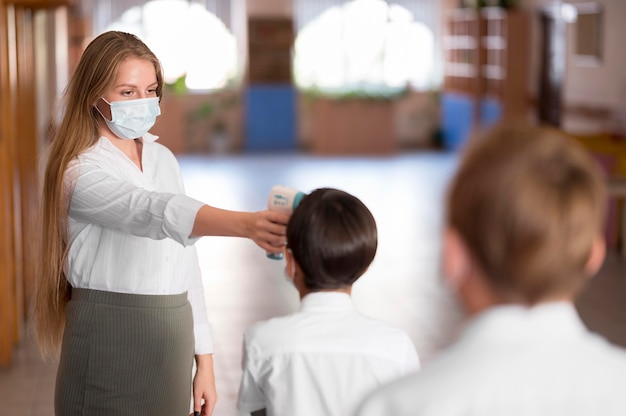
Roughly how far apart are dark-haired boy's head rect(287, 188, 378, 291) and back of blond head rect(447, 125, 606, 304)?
0.69m

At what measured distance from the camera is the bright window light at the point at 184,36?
52.6 ft

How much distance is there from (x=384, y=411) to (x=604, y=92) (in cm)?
1036

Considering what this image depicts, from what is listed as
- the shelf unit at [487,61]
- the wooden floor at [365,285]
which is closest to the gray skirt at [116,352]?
the wooden floor at [365,285]

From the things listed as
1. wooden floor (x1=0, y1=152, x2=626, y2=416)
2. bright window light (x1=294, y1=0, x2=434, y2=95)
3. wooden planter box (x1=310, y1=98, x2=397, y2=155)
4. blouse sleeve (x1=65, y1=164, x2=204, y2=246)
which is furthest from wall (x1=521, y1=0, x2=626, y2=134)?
blouse sleeve (x1=65, y1=164, x2=204, y2=246)

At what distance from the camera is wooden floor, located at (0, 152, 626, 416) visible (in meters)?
5.03

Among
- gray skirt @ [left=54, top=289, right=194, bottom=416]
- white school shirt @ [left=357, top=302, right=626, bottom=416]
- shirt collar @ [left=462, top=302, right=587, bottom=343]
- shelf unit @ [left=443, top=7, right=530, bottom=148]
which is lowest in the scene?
gray skirt @ [left=54, top=289, right=194, bottom=416]

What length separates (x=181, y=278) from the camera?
2.19 meters

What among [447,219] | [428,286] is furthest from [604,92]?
[447,219]

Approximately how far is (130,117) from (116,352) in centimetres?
51

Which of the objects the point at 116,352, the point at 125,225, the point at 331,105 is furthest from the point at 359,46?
the point at 125,225

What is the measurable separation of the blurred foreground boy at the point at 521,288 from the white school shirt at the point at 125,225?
3.17 feet

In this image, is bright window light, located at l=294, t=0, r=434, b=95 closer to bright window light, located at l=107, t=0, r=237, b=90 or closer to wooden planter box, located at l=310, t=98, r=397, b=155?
wooden planter box, located at l=310, t=98, r=397, b=155

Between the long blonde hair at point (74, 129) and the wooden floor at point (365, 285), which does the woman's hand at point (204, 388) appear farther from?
the wooden floor at point (365, 285)

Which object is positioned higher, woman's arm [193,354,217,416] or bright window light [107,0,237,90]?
bright window light [107,0,237,90]
